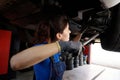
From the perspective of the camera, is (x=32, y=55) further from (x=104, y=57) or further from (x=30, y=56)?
(x=104, y=57)

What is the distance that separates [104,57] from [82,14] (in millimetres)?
5039

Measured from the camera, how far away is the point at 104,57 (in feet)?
20.0

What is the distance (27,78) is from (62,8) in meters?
2.32

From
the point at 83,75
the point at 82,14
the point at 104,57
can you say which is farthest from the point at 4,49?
the point at 104,57

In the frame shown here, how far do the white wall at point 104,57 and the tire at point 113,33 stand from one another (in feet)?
14.8

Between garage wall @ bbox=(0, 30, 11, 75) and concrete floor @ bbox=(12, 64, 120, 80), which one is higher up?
garage wall @ bbox=(0, 30, 11, 75)

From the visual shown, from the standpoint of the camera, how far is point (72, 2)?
3.75 ft

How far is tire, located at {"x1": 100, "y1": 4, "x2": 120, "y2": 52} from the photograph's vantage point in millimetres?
1366

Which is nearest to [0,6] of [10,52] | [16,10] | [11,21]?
[16,10]

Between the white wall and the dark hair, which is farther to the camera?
the white wall

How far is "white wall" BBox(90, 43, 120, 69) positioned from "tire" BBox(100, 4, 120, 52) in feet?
14.8

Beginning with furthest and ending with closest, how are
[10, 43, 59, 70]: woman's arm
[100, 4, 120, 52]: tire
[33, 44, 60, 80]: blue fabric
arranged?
[100, 4, 120, 52]: tire < [33, 44, 60, 80]: blue fabric < [10, 43, 59, 70]: woman's arm

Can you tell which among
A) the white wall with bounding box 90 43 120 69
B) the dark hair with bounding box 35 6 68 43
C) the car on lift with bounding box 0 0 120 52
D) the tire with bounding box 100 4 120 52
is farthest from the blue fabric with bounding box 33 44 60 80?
the white wall with bounding box 90 43 120 69

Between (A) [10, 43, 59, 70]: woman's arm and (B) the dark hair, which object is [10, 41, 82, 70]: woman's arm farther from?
(B) the dark hair
